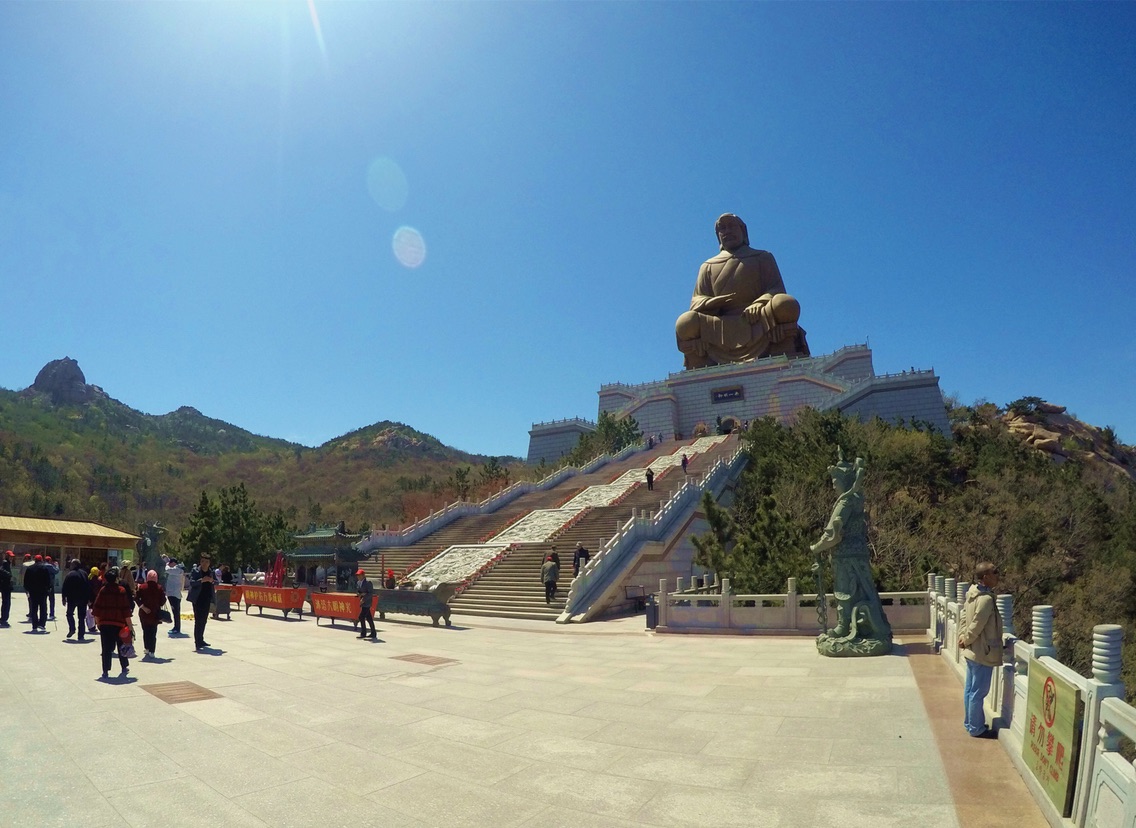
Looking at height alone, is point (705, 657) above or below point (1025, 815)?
below

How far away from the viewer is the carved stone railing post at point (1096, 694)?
3760mm

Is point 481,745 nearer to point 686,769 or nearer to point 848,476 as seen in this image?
point 686,769

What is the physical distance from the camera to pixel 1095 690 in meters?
3.80

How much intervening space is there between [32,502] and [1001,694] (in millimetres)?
65275

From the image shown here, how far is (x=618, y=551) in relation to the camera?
1930 centimetres

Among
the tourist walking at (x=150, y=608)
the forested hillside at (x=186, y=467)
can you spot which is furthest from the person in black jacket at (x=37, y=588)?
the forested hillside at (x=186, y=467)

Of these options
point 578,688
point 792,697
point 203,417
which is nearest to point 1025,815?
point 792,697

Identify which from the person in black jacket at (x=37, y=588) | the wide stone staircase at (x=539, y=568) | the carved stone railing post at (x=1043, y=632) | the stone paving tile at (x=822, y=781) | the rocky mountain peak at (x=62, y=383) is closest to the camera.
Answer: the stone paving tile at (x=822, y=781)

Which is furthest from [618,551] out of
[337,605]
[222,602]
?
[222,602]

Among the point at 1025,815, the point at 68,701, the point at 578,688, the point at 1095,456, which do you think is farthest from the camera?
the point at 1095,456

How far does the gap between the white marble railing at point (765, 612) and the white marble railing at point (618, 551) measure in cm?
302

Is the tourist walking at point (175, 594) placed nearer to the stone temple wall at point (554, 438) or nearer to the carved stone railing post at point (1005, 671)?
the carved stone railing post at point (1005, 671)

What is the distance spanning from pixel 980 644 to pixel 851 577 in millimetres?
5080

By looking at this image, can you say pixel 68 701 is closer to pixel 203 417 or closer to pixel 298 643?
pixel 298 643
